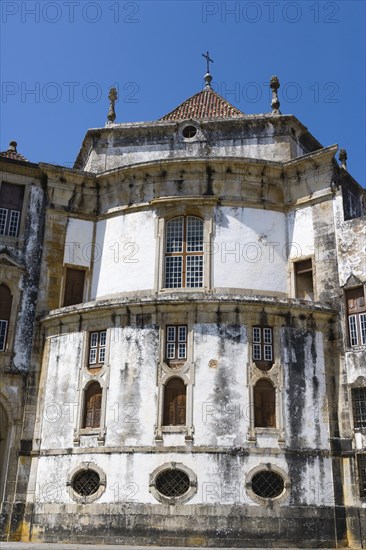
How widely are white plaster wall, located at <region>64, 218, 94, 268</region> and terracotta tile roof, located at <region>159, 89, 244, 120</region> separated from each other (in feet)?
22.5

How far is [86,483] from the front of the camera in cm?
2053

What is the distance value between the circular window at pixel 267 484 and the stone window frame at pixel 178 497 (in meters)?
1.86

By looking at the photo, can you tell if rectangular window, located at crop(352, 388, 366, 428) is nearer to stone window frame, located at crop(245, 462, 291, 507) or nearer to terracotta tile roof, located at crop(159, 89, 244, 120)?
stone window frame, located at crop(245, 462, 291, 507)

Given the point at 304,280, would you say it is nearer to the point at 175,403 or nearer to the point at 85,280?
the point at 175,403

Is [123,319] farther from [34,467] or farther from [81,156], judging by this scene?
[81,156]

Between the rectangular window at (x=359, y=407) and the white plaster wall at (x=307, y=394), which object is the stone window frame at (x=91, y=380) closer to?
the white plaster wall at (x=307, y=394)

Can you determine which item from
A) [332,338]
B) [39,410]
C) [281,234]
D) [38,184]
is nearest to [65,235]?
[38,184]

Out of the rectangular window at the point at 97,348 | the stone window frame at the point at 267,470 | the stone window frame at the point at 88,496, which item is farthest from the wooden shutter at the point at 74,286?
the stone window frame at the point at 267,470

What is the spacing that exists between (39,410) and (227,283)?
799 cm

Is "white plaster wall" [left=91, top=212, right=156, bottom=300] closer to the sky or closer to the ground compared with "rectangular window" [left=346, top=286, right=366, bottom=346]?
closer to the sky

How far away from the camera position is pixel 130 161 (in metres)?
26.3

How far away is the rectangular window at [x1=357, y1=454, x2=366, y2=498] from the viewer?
19.7 m

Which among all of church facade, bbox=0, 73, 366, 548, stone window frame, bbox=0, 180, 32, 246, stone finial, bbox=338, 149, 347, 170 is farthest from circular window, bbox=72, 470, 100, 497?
stone finial, bbox=338, 149, 347, 170

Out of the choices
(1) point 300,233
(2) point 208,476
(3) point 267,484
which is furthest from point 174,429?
(1) point 300,233
